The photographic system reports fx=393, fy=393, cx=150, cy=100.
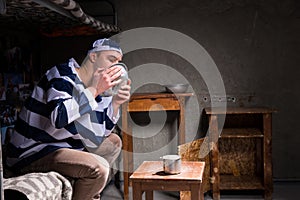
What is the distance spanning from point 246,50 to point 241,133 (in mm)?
990

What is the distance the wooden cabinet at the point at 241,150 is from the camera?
153 inches

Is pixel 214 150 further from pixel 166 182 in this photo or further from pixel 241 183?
pixel 166 182

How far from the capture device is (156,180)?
9.12ft

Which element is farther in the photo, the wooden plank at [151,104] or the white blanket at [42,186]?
the wooden plank at [151,104]

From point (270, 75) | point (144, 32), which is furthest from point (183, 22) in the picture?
point (270, 75)

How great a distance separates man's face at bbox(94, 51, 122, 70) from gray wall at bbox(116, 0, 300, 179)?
5.19 ft

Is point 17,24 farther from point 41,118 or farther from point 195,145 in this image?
point 195,145

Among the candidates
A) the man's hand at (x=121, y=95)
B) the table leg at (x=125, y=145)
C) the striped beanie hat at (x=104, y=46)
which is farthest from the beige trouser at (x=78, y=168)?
the table leg at (x=125, y=145)

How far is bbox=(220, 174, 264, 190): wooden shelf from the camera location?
155 inches

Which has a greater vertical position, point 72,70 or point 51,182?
point 72,70

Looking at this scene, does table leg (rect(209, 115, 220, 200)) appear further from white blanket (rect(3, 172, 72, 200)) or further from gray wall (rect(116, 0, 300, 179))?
white blanket (rect(3, 172, 72, 200))

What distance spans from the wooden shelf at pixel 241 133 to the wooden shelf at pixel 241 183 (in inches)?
19.9

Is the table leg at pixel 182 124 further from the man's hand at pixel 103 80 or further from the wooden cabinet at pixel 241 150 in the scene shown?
the man's hand at pixel 103 80

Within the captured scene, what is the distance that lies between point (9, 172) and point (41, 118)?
41 centimetres
